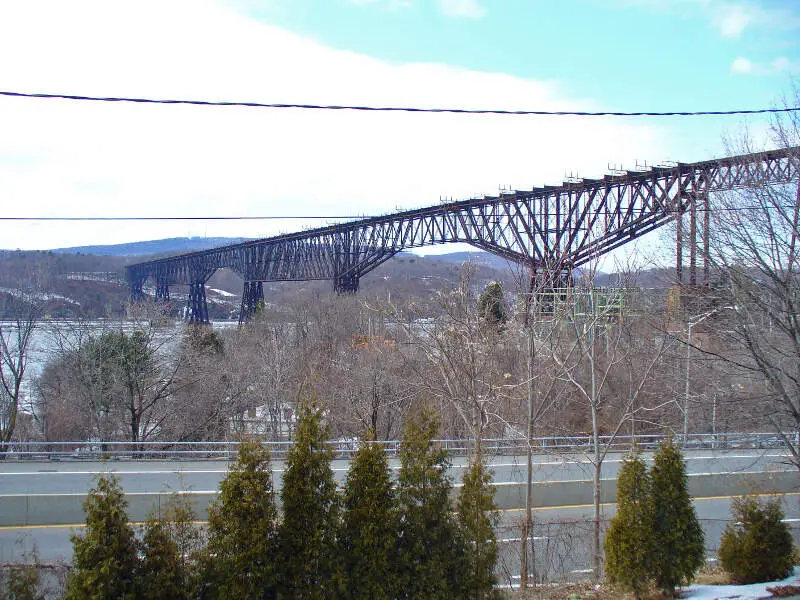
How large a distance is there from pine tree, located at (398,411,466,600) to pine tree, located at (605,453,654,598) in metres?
2.57

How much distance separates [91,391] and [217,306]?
6427 cm

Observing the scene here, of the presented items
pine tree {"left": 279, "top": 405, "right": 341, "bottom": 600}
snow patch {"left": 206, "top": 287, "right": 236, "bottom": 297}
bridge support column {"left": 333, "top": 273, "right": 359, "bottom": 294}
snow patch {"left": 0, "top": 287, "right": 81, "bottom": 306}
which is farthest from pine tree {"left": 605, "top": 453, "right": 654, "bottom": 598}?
snow patch {"left": 206, "top": 287, "right": 236, "bottom": 297}

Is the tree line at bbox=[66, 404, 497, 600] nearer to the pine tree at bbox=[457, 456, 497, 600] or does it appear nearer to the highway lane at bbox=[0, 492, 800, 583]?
the pine tree at bbox=[457, 456, 497, 600]

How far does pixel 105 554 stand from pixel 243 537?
115 cm

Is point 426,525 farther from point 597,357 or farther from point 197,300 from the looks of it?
point 197,300

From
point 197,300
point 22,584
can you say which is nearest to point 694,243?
point 22,584

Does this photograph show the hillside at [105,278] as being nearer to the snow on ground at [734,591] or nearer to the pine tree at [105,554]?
the snow on ground at [734,591]

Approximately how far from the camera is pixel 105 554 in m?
5.49

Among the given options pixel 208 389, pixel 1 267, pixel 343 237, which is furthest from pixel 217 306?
pixel 208 389

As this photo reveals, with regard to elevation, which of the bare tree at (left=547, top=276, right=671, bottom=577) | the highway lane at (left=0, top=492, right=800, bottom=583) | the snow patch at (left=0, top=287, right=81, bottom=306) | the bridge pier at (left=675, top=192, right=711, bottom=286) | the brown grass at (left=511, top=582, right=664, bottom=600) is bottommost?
the highway lane at (left=0, top=492, right=800, bottom=583)

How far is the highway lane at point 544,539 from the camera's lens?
10570mm

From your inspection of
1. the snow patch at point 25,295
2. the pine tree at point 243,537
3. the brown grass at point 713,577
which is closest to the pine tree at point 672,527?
the brown grass at point 713,577

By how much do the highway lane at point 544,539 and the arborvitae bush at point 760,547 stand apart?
133 cm

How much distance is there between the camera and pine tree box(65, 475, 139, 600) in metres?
5.36
